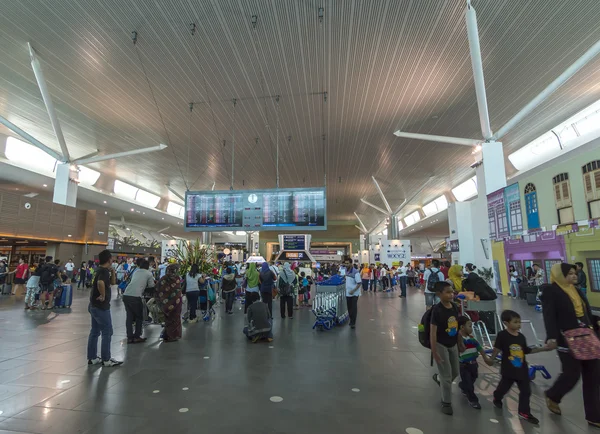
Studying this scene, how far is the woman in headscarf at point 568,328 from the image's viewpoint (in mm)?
2553

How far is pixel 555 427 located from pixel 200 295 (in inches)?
272

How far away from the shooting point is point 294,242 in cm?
3023

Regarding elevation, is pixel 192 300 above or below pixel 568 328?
below

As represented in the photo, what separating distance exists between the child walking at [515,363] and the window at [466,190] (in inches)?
868

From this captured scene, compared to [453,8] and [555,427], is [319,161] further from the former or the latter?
[555,427]

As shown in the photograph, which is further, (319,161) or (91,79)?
(319,161)

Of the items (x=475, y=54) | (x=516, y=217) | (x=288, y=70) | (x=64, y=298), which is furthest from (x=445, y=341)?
(x=516, y=217)

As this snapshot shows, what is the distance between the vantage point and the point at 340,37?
822cm

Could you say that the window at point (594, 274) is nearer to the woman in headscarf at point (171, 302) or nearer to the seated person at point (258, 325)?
the seated person at point (258, 325)

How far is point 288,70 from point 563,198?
9299 mm

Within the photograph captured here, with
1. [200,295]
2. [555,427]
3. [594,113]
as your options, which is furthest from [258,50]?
[594,113]

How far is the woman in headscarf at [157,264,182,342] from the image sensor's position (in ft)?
17.4

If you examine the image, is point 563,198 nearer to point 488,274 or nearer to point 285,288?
point 488,274

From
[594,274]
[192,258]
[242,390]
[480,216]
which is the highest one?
[480,216]
